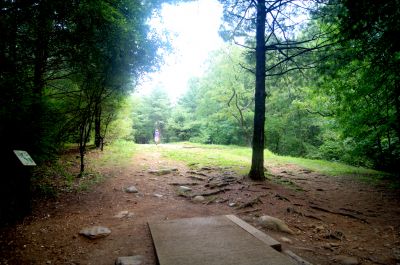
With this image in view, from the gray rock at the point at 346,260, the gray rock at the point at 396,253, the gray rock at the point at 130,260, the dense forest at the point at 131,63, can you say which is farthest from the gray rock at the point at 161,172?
the gray rock at the point at 396,253

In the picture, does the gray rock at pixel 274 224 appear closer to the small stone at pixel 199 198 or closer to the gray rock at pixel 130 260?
the small stone at pixel 199 198

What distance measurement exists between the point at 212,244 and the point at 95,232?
221 centimetres

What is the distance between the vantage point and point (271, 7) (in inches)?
317

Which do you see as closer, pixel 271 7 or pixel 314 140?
pixel 271 7

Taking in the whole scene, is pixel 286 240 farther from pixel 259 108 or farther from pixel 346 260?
pixel 259 108

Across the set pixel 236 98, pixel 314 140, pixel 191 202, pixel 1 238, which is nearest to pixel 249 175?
pixel 191 202

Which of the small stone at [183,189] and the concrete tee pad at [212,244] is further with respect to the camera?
the small stone at [183,189]

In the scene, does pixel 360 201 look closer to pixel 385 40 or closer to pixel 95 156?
pixel 385 40

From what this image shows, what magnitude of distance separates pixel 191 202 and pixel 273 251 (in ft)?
11.1

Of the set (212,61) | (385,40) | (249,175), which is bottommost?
(249,175)

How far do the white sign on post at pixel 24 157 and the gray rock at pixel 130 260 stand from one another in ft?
8.76

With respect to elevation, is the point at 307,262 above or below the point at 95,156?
below

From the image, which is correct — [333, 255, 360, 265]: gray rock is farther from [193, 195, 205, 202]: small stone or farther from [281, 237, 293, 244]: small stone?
[193, 195, 205, 202]: small stone

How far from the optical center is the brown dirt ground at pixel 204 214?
13.5 ft
